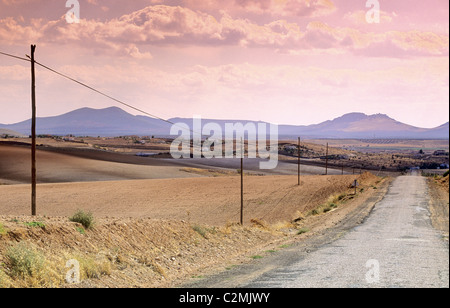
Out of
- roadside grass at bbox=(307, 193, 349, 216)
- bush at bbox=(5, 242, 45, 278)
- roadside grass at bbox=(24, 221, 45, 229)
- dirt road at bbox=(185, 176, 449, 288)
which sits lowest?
roadside grass at bbox=(307, 193, 349, 216)

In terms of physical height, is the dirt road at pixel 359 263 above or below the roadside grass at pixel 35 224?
below

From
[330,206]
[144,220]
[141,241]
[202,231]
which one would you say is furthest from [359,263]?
[330,206]

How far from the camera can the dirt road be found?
14320 mm

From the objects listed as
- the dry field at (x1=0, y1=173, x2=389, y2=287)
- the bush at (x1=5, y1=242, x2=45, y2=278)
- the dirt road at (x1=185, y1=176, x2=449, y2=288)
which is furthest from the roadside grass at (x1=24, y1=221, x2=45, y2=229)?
the dirt road at (x1=185, y1=176, x2=449, y2=288)

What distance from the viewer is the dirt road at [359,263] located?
14.3m

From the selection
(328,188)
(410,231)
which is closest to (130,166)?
(328,188)

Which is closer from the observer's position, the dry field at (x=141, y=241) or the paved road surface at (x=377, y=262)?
the dry field at (x=141, y=241)

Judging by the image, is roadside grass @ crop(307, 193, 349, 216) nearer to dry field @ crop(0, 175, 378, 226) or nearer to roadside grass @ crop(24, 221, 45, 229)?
dry field @ crop(0, 175, 378, 226)

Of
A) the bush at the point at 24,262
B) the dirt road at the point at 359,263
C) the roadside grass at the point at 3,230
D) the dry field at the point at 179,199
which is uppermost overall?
the roadside grass at the point at 3,230

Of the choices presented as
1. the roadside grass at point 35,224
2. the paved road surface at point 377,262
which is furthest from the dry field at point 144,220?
the paved road surface at point 377,262

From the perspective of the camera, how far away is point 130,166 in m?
93.8

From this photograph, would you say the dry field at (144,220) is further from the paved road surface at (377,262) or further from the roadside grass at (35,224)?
the paved road surface at (377,262)

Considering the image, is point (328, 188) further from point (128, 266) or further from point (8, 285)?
point (8, 285)

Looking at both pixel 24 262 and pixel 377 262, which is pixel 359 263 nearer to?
pixel 377 262
